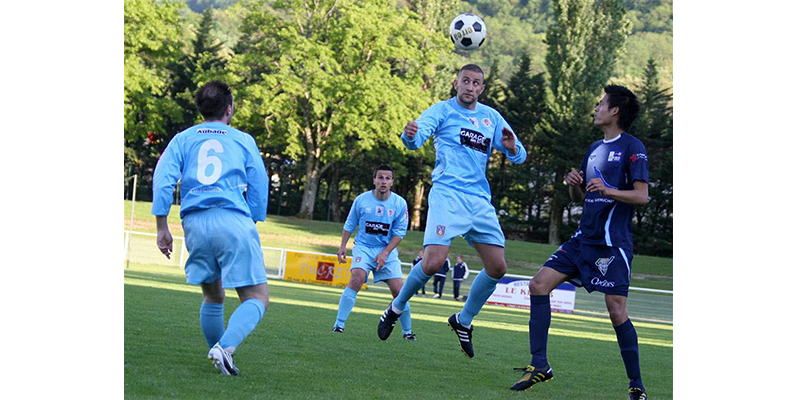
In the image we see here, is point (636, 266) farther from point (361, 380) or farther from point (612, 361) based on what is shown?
point (361, 380)

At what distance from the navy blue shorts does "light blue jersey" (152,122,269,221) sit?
2.26 meters

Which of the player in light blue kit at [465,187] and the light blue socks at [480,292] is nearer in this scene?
the player in light blue kit at [465,187]

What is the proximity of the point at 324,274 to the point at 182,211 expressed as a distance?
20802 mm

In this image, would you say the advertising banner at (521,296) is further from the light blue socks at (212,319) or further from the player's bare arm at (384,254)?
the light blue socks at (212,319)

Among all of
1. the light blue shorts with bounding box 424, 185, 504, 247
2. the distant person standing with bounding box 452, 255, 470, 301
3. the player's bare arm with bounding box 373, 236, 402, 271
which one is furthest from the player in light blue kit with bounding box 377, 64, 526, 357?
the distant person standing with bounding box 452, 255, 470, 301

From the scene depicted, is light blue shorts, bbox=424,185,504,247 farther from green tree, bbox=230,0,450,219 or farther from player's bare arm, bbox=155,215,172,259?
green tree, bbox=230,0,450,219

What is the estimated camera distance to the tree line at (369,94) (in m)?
41.1

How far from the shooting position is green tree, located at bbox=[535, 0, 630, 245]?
48875mm

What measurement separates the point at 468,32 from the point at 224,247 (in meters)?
4.41

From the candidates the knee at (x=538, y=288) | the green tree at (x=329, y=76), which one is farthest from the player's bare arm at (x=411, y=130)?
the green tree at (x=329, y=76)

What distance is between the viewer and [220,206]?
17.1 feet

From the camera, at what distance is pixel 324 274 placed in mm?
25875

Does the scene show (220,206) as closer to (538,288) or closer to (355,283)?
(538,288)
